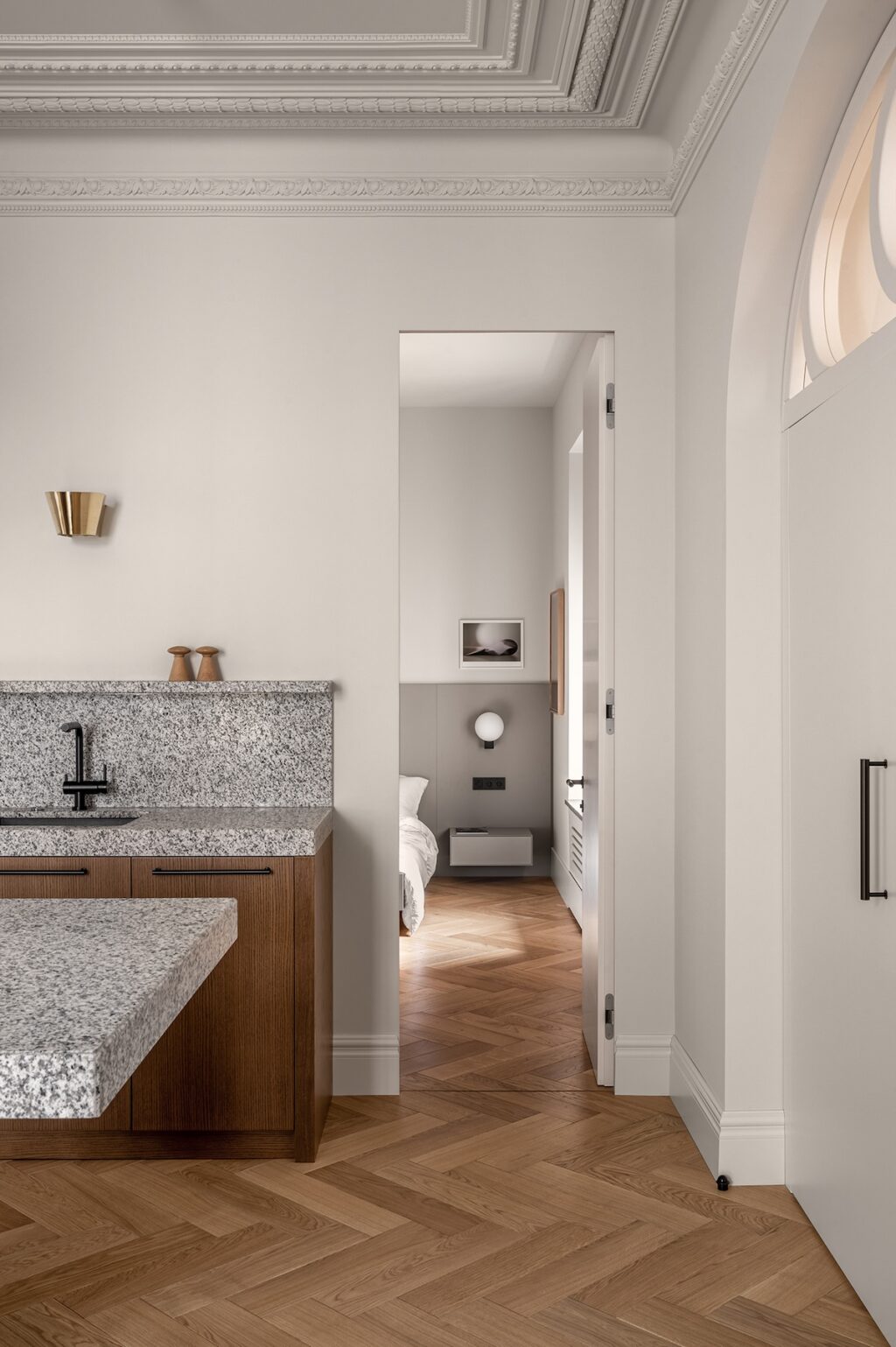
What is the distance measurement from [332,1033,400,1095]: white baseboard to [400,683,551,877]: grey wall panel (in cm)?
359

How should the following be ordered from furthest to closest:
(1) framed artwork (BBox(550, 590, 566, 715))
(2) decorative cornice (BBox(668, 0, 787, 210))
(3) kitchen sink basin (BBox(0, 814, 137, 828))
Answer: (1) framed artwork (BBox(550, 590, 566, 715))
(3) kitchen sink basin (BBox(0, 814, 137, 828))
(2) decorative cornice (BBox(668, 0, 787, 210))

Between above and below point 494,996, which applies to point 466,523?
above

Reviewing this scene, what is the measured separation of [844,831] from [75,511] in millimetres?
2369

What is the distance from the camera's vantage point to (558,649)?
6.18 meters

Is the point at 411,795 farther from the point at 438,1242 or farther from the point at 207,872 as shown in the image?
the point at 438,1242

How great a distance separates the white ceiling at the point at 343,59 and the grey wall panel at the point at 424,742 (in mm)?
4200

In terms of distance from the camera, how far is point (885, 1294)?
79.8 inches

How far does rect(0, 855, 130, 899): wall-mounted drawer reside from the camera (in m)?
2.82

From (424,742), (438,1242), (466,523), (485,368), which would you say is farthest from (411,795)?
(438,1242)

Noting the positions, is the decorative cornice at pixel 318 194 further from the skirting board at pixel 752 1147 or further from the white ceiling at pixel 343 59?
the skirting board at pixel 752 1147

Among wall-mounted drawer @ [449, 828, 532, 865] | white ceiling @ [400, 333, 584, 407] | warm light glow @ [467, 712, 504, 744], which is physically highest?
white ceiling @ [400, 333, 584, 407]

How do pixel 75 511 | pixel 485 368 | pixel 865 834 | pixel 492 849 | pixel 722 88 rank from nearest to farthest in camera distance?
pixel 865 834 → pixel 722 88 → pixel 75 511 → pixel 485 368 → pixel 492 849

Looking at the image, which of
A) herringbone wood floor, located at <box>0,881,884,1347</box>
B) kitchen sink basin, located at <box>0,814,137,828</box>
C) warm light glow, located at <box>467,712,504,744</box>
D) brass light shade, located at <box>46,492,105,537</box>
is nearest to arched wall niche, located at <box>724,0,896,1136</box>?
herringbone wood floor, located at <box>0,881,884,1347</box>

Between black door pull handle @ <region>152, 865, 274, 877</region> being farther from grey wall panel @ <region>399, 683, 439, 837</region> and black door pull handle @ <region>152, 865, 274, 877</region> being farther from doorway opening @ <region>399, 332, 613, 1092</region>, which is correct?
grey wall panel @ <region>399, 683, 439, 837</region>
